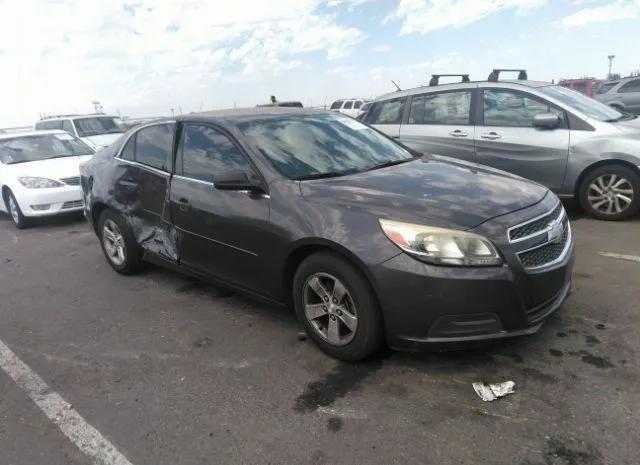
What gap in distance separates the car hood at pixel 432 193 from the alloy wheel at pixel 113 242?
8.15ft

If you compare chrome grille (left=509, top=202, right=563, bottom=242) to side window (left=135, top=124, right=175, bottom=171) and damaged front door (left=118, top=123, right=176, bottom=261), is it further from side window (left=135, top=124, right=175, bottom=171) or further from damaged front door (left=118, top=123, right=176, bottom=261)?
side window (left=135, top=124, right=175, bottom=171)

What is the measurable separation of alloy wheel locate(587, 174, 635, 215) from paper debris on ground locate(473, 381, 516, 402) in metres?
4.08

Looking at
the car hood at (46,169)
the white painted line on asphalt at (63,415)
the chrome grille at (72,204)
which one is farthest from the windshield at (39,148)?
the white painted line on asphalt at (63,415)

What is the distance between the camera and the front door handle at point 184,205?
405 centimetres

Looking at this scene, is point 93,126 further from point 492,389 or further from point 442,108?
point 492,389

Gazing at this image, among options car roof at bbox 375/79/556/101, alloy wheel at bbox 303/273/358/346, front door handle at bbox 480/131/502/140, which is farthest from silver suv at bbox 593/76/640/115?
alloy wheel at bbox 303/273/358/346

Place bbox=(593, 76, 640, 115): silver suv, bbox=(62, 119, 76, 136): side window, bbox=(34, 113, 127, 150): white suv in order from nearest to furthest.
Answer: bbox=(34, 113, 127, 150): white suv, bbox=(62, 119, 76, 136): side window, bbox=(593, 76, 640, 115): silver suv

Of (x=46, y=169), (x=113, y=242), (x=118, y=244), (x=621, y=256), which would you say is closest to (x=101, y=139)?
(x=46, y=169)

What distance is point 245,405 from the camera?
2.92 meters

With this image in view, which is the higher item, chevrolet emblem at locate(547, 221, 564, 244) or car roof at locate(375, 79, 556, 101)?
car roof at locate(375, 79, 556, 101)

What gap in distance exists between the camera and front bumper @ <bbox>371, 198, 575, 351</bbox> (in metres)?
2.79

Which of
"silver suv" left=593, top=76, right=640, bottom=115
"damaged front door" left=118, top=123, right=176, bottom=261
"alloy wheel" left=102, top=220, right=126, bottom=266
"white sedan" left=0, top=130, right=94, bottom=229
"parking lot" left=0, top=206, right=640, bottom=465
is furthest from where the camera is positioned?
"silver suv" left=593, top=76, right=640, bottom=115

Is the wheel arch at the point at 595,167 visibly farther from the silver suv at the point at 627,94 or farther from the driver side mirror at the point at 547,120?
the silver suv at the point at 627,94

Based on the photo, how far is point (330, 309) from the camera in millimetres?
3219
